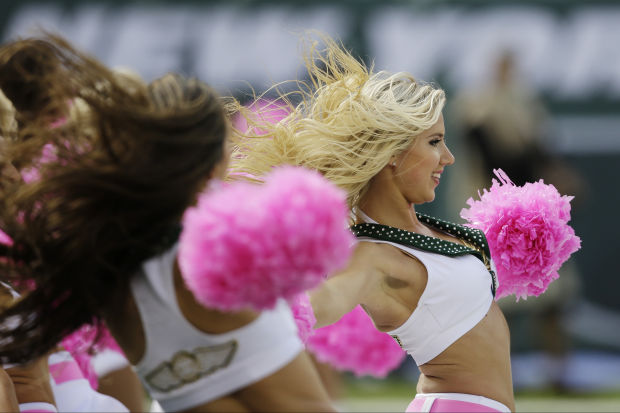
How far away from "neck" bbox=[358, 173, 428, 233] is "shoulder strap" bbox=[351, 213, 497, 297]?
0.23 feet

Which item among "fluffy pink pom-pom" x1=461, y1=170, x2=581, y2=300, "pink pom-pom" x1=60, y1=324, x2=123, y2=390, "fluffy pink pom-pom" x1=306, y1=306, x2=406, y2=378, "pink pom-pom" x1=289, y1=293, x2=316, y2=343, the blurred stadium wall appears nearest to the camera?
"pink pom-pom" x1=60, y1=324, x2=123, y2=390

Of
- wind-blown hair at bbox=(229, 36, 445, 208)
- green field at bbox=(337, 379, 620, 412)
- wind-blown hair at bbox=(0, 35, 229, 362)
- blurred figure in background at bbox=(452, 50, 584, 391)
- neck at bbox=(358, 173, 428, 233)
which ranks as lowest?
green field at bbox=(337, 379, 620, 412)

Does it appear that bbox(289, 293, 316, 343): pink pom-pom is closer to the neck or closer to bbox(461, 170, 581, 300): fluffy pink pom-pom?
the neck

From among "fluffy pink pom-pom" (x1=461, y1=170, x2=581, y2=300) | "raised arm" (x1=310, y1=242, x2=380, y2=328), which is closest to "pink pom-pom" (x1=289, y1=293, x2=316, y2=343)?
"raised arm" (x1=310, y1=242, x2=380, y2=328)

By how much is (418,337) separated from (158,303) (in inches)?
49.9

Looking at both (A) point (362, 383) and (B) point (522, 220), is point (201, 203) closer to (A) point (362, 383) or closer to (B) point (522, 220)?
(B) point (522, 220)

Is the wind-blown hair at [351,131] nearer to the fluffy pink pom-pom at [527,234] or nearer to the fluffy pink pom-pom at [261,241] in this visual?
the fluffy pink pom-pom at [527,234]

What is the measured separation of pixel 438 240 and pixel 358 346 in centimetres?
176

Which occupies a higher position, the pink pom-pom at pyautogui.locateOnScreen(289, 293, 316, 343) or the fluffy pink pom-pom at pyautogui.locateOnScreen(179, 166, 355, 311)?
the fluffy pink pom-pom at pyautogui.locateOnScreen(179, 166, 355, 311)

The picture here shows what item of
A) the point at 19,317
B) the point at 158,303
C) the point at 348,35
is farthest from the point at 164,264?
the point at 348,35

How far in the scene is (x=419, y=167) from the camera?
351 cm

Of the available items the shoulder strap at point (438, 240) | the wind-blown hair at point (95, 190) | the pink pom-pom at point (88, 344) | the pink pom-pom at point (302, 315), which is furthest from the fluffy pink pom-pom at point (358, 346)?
the wind-blown hair at point (95, 190)

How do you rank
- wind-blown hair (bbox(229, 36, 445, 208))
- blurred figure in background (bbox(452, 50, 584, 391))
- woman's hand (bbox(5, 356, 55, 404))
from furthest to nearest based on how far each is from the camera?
1. blurred figure in background (bbox(452, 50, 584, 391))
2. wind-blown hair (bbox(229, 36, 445, 208))
3. woman's hand (bbox(5, 356, 55, 404))

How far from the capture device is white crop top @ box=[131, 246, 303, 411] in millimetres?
2271
